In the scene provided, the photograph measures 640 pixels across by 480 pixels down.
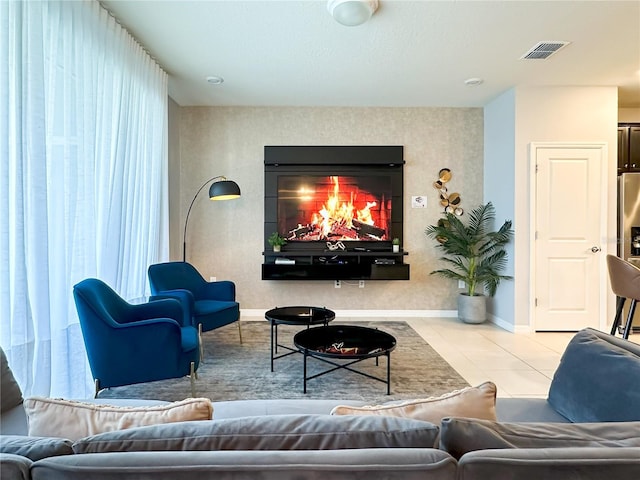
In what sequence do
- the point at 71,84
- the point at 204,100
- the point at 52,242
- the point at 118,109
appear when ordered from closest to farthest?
the point at 52,242 < the point at 71,84 < the point at 118,109 < the point at 204,100

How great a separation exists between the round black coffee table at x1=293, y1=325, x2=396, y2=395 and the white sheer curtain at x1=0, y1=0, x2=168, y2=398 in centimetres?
155

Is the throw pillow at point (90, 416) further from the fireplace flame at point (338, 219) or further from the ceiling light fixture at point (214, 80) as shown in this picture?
the fireplace flame at point (338, 219)

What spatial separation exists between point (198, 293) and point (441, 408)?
3.29 meters

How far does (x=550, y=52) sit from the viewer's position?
11.1 ft

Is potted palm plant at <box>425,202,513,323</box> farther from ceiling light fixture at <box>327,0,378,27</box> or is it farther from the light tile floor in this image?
ceiling light fixture at <box>327,0,378,27</box>

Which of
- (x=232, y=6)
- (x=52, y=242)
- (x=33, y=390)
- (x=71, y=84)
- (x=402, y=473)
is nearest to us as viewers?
(x=402, y=473)

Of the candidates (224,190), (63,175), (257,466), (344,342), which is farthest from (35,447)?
(224,190)

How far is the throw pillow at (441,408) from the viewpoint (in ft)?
3.02

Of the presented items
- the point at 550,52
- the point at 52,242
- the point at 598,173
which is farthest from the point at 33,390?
the point at 598,173

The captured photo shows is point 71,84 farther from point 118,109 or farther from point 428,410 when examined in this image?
point 428,410

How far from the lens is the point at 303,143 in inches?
192

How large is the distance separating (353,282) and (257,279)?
4.33 feet

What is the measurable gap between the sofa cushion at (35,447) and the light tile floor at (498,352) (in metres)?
2.67

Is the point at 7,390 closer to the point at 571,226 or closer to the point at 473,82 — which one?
the point at 473,82
